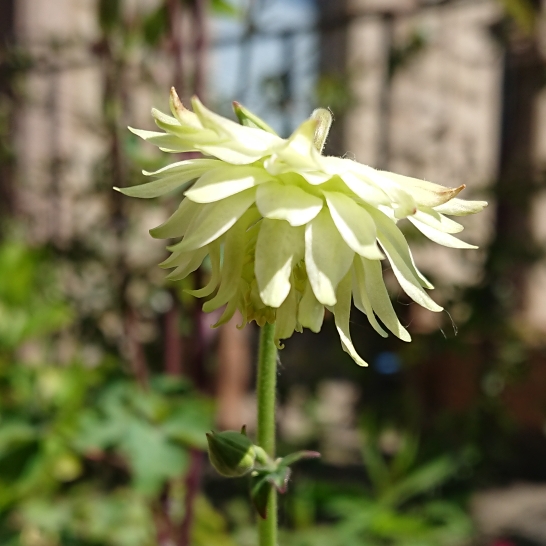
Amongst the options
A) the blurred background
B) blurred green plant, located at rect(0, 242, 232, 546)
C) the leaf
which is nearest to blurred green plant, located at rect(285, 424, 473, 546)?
the blurred background

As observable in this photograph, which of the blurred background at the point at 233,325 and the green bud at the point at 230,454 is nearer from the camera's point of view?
the green bud at the point at 230,454

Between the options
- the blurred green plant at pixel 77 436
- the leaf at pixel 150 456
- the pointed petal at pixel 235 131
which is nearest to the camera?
the pointed petal at pixel 235 131

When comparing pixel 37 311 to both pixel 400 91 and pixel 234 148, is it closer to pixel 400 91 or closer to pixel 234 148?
pixel 234 148

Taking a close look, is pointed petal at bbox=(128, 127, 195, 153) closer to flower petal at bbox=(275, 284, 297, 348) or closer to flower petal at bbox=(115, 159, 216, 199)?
flower petal at bbox=(115, 159, 216, 199)

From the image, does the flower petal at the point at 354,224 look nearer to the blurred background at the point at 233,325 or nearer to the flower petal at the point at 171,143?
the flower petal at the point at 171,143

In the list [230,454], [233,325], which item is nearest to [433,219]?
[230,454]

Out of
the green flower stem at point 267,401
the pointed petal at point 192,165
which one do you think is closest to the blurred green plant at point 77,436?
the green flower stem at point 267,401
